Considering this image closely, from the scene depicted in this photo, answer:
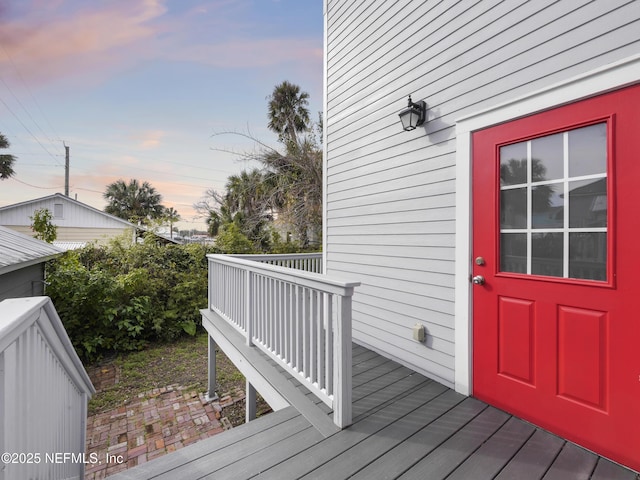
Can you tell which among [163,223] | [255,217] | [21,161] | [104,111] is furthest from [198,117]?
[21,161]

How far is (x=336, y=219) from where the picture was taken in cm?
378

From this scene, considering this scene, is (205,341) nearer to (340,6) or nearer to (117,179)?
(340,6)

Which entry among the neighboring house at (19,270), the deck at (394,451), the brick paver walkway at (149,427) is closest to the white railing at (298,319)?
the deck at (394,451)

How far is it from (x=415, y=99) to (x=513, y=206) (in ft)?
4.21

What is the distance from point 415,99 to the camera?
104 inches

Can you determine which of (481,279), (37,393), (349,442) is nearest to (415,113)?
(481,279)

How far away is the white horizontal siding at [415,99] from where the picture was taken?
5.82 ft

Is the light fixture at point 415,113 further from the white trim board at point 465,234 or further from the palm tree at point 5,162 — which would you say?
the palm tree at point 5,162

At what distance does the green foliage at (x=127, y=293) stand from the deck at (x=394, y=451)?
4.48 metres

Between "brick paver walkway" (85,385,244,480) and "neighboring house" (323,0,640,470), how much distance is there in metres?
2.14

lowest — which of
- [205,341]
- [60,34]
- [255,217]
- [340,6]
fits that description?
[205,341]

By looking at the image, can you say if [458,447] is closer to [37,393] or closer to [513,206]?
[513,206]

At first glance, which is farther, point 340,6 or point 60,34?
point 60,34

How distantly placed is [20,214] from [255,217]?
13.0m
